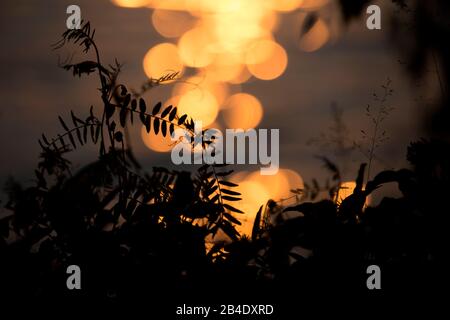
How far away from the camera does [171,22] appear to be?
2295 cm

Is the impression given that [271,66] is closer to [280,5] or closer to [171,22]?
[171,22]

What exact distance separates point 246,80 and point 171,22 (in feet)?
22.0

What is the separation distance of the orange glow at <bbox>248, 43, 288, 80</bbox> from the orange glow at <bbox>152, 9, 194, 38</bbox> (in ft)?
7.65

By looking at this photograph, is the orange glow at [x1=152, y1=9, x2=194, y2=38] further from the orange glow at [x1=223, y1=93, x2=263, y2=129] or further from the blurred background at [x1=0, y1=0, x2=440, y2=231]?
the orange glow at [x1=223, y1=93, x2=263, y2=129]

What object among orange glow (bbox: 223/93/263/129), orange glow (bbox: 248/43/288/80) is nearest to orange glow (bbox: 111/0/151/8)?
orange glow (bbox: 223/93/263/129)

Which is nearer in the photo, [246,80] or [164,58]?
[164,58]

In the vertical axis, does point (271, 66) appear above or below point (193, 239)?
above

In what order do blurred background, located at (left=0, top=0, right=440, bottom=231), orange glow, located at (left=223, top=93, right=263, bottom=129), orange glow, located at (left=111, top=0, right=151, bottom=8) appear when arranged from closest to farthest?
1. blurred background, located at (left=0, top=0, right=440, bottom=231)
2. orange glow, located at (left=111, top=0, right=151, bottom=8)
3. orange glow, located at (left=223, top=93, right=263, bottom=129)

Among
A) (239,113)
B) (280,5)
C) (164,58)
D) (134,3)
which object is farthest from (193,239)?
(239,113)

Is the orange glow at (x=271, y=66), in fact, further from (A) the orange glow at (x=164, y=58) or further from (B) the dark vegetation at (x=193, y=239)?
(B) the dark vegetation at (x=193, y=239)

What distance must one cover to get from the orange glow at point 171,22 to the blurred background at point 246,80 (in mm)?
55

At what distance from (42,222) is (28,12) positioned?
760 centimetres

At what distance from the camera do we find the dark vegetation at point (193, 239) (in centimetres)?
188

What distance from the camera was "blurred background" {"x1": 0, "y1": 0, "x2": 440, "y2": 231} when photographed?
2664 millimetres
